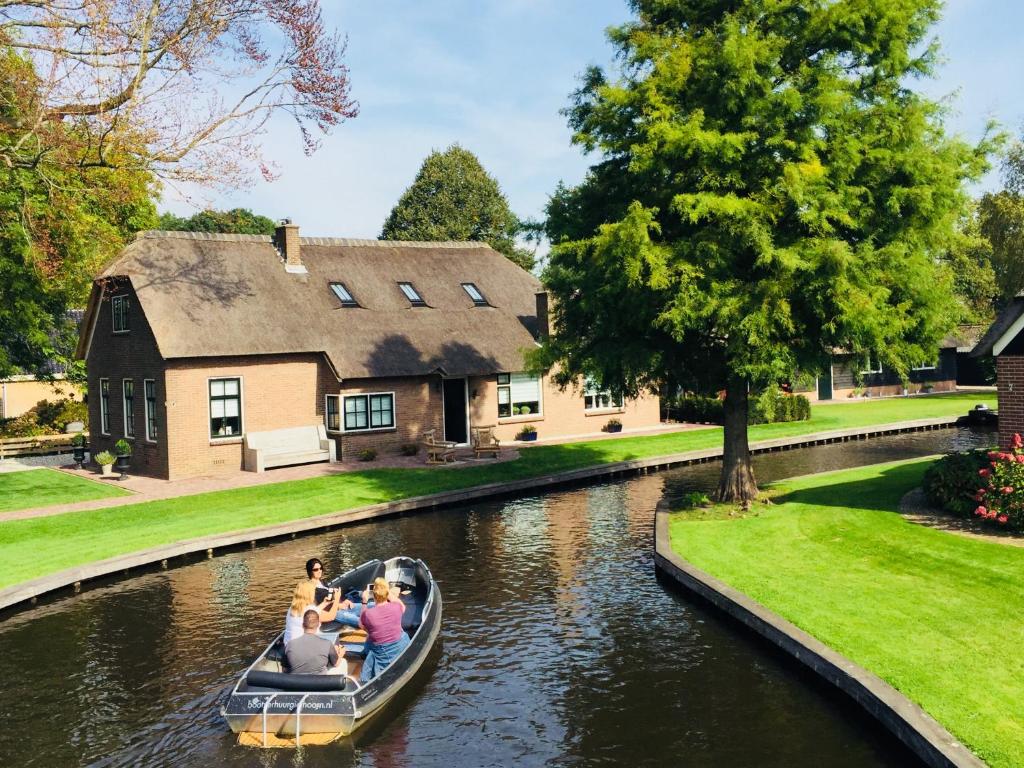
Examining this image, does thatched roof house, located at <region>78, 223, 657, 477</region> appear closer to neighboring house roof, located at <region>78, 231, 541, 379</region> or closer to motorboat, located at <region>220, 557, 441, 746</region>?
neighboring house roof, located at <region>78, 231, 541, 379</region>

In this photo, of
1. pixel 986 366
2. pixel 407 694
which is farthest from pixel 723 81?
pixel 986 366

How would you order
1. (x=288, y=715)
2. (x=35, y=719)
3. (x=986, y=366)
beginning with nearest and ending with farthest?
(x=288, y=715), (x=35, y=719), (x=986, y=366)

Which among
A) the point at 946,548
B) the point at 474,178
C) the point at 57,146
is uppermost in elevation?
the point at 474,178

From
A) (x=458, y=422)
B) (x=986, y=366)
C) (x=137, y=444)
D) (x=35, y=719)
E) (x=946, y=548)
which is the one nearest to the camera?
(x=35, y=719)

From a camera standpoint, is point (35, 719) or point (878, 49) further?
point (878, 49)

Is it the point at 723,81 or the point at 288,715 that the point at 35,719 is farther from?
the point at 723,81

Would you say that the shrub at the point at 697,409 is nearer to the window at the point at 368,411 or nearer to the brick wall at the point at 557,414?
the brick wall at the point at 557,414

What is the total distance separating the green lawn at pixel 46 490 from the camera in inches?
1030

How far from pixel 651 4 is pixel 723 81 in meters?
3.78

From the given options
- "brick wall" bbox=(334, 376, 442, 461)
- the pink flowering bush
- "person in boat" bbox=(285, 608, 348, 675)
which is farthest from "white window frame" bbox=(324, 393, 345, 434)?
the pink flowering bush

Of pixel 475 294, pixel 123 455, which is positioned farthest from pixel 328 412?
pixel 475 294

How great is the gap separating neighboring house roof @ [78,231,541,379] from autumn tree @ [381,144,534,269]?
26.1 metres

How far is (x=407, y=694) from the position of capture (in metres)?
12.9

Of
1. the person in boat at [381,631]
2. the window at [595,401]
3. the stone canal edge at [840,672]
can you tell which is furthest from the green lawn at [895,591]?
the window at [595,401]
